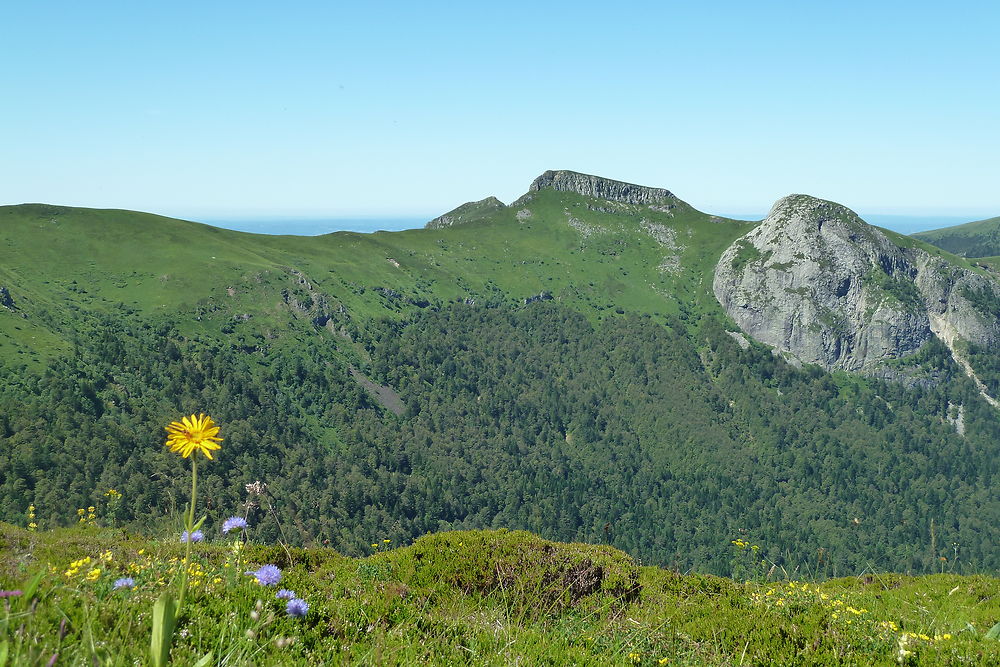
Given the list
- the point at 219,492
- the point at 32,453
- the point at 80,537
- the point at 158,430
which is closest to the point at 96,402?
the point at 158,430

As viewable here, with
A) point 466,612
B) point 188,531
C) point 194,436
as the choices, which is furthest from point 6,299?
point 188,531

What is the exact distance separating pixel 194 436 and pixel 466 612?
4.99 metres

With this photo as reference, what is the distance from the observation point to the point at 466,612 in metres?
8.02

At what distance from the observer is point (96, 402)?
180 meters

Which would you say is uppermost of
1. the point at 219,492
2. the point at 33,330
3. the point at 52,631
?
the point at 52,631

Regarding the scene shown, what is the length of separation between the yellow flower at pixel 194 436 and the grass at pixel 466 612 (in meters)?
1.22

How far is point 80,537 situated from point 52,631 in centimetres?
1350

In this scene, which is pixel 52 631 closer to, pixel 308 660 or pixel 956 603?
pixel 308 660

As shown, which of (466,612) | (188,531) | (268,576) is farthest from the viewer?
(466,612)

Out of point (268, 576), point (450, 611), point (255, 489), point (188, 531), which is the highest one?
point (188, 531)

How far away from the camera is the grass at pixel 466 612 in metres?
4.43

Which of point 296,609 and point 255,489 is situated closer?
point 296,609

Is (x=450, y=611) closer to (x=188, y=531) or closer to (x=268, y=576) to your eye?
(x=268, y=576)

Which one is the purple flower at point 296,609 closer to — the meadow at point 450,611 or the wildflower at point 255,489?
the meadow at point 450,611
